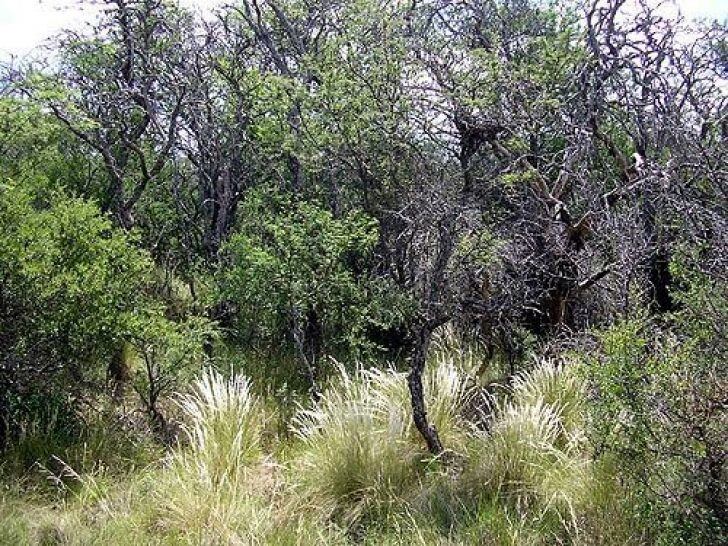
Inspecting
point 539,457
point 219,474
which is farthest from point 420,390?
point 219,474

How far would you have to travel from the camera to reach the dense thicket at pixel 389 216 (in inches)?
153

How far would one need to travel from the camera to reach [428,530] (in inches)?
157

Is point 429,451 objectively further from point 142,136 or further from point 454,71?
point 142,136

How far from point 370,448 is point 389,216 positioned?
2.57 meters

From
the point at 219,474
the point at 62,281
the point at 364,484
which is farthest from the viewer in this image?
the point at 62,281

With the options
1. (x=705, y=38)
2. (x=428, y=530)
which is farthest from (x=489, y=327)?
(x=705, y=38)

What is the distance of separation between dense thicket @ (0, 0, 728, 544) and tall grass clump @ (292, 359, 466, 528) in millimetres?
175

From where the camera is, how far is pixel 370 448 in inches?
181

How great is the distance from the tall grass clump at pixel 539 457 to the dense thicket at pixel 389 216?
0.93 ft

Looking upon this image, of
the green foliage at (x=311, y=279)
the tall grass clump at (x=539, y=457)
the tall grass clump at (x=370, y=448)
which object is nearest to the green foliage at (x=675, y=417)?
the tall grass clump at (x=539, y=457)

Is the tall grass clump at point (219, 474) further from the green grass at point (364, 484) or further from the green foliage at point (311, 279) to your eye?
the green foliage at point (311, 279)

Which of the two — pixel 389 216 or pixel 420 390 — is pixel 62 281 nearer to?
pixel 420 390

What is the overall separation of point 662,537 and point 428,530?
1.21 meters

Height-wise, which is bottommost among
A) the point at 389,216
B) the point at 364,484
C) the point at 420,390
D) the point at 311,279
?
the point at 364,484
